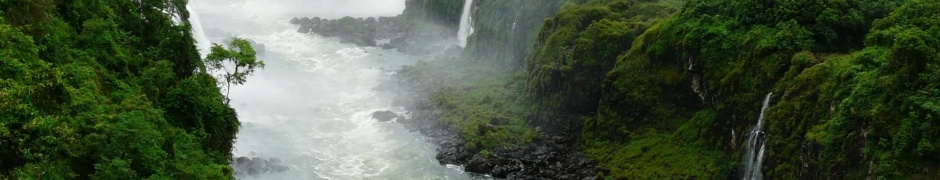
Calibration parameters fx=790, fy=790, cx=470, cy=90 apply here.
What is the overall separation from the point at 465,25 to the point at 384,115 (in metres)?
29.8

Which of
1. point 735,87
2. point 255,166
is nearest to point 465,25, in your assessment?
point 255,166

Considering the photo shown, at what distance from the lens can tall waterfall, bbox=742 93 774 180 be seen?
36656 mm

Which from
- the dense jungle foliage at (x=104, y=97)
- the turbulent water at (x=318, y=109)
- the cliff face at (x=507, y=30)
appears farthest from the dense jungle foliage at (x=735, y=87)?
the dense jungle foliage at (x=104, y=97)

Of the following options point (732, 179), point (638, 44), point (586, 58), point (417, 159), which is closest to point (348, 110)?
point (417, 159)

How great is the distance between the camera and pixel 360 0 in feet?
381

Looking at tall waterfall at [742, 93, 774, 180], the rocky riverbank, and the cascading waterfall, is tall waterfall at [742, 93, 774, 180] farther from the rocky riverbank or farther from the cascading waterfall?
the cascading waterfall

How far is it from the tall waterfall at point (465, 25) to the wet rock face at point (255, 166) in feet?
130

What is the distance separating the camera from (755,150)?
37250mm

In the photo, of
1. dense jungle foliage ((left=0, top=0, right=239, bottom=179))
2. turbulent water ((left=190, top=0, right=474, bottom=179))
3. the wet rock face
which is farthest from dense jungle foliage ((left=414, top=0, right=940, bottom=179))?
dense jungle foliage ((left=0, top=0, right=239, bottom=179))

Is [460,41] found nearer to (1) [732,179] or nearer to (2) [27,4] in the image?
(1) [732,179]

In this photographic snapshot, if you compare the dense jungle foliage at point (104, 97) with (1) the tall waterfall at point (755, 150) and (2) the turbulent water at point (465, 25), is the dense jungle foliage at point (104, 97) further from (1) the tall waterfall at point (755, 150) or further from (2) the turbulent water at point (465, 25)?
Result: (2) the turbulent water at point (465, 25)

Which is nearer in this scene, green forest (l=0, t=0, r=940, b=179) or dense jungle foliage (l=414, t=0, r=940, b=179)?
green forest (l=0, t=0, r=940, b=179)

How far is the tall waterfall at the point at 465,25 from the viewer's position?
3406 inches

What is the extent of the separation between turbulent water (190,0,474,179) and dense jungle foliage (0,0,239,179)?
45.2ft
